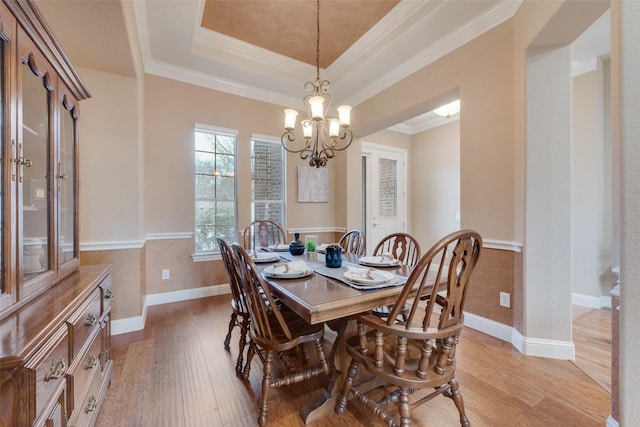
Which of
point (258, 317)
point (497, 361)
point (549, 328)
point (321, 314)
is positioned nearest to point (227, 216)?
point (258, 317)

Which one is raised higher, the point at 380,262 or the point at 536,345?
the point at 380,262

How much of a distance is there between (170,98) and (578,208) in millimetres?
5041

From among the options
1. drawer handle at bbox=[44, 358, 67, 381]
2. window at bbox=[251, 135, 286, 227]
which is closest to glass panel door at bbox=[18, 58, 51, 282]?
drawer handle at bbox=[44, 358, 67, 381]

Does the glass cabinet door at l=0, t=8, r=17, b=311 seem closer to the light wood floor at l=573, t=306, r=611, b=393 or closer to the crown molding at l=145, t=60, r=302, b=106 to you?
the crown molding at l=145, t=60, r=302, b=106

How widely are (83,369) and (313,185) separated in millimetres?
3381

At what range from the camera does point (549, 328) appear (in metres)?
2.04

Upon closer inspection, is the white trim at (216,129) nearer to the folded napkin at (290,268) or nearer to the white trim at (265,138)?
the white trim at (265,138)

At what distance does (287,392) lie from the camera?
1.62 m

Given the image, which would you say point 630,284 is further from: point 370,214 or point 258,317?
point 370,214

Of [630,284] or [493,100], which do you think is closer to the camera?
[630,284]


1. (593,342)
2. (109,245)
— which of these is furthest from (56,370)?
(593,342)

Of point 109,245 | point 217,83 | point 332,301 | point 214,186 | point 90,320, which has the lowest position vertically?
point 90,320

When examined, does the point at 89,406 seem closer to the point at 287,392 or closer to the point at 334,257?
the point at 287,392

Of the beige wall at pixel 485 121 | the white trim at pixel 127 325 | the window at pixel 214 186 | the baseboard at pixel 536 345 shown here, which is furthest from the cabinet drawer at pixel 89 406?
the beige wall at pixel 485 121
